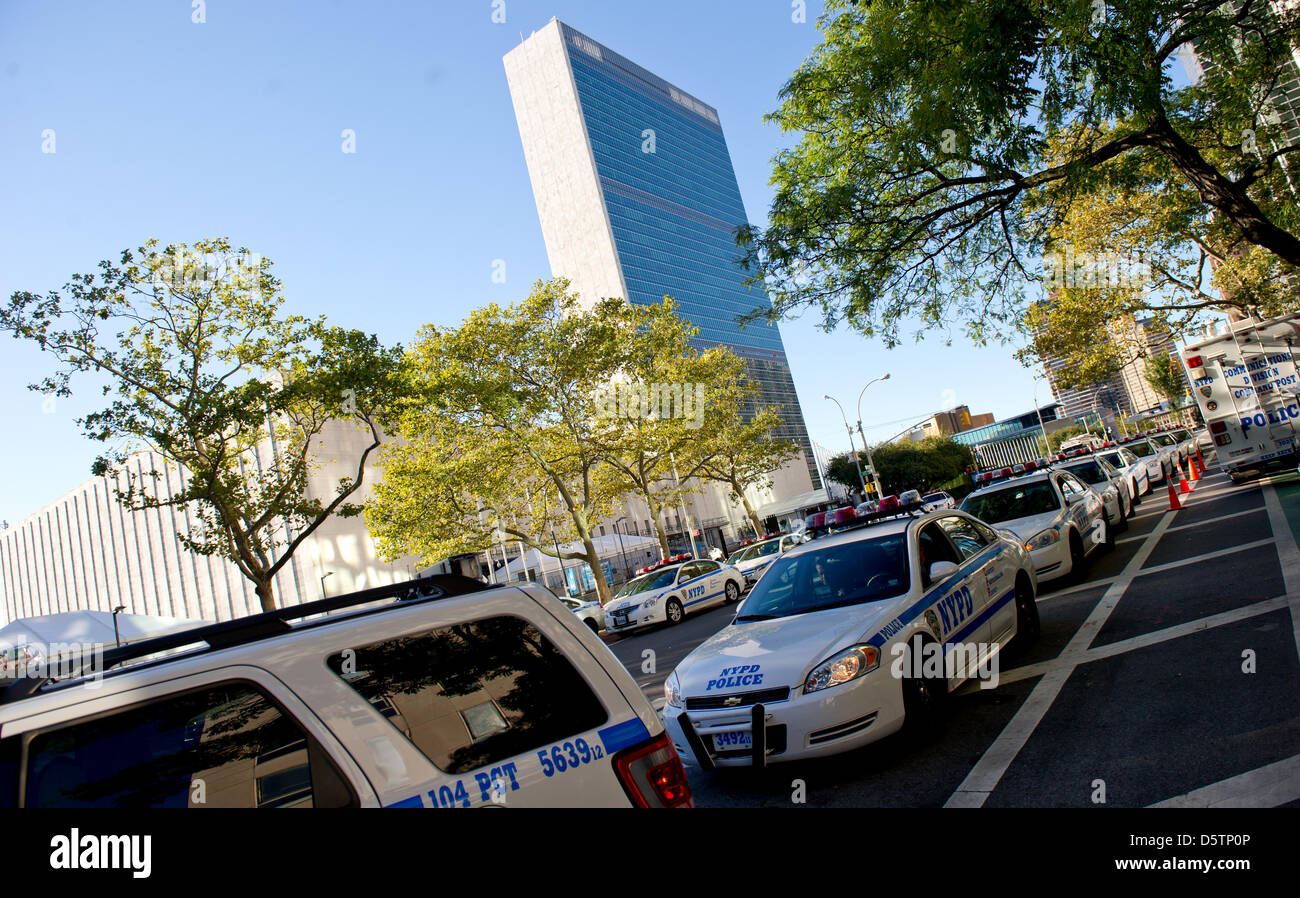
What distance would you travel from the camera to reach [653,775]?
2385 millimetres

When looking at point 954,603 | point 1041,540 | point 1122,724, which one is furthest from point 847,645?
point 1041,540

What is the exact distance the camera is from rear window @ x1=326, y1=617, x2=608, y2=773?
2.16 metres

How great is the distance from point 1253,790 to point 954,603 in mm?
2613

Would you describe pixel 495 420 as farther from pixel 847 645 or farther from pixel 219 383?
pixel 847 645

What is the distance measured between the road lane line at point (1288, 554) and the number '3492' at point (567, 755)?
5.70 m

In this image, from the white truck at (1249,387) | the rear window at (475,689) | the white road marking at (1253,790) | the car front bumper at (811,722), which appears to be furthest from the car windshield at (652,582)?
the rear window at (475,689)

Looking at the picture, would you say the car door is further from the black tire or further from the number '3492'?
the number '3492'

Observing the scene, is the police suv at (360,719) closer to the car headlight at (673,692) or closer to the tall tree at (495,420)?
the car headlight at (673,692)

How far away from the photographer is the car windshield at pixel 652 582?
66.5ft

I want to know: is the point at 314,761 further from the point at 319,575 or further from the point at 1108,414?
the point at 1108,414

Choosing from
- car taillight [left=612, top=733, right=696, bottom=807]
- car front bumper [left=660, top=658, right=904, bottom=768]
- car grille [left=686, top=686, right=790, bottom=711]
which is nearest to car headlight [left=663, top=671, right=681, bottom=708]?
car grille [left=686, top=686, right=790, bottom=711]

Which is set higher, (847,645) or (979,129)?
(979,129)

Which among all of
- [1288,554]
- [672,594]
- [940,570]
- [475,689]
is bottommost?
[1288,554]
